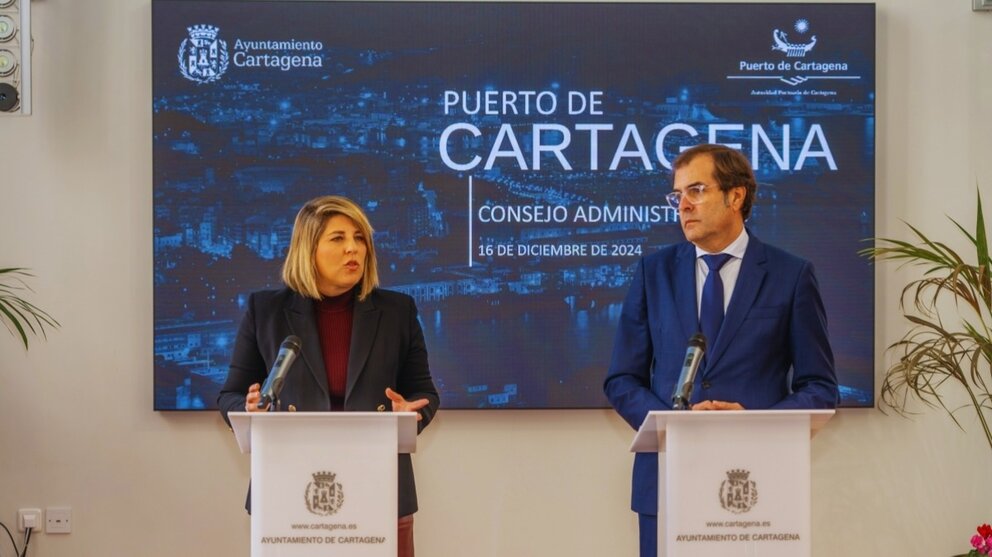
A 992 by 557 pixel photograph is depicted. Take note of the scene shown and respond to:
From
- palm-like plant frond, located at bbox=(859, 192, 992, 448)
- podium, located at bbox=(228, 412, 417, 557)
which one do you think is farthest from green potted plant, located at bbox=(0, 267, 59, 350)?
palm-like plant frond, located at bbox=(859, 192, 992, 448)

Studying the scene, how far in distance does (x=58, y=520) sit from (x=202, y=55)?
88.8 inches

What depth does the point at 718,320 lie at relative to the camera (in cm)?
324

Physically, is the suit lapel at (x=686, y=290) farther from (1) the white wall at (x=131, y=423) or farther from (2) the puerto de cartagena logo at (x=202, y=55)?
(2) the puerto de cartagena logo at (x=202, y=55)

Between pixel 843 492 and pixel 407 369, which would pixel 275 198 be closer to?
pixel 407 369

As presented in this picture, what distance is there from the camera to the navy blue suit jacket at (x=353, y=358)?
129 inches

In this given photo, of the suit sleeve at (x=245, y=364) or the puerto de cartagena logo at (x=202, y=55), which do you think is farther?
the puerto de cartagena logo at (x=202, y=55)

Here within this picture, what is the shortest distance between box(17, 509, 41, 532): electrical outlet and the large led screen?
882 millimetres

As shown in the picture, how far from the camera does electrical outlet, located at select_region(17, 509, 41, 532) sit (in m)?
5.22

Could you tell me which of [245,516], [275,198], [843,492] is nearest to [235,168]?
[275,198]

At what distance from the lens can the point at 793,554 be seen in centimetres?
261

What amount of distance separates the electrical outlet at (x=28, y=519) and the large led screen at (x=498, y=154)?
0.88 metres

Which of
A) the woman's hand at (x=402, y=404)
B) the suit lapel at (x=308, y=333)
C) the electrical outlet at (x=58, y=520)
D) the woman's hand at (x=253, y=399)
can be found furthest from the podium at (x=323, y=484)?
the electrical outlet at (x=58, y=520)

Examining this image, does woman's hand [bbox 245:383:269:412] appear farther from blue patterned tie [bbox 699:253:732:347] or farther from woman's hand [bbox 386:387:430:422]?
blue patterned tie [bbox 699:253:732:347]

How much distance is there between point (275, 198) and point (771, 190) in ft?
7.55
